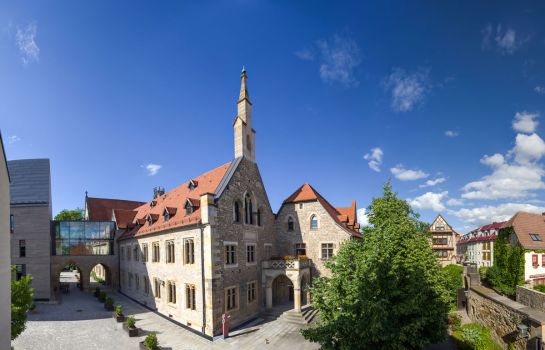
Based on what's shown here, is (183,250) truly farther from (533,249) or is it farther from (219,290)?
(533,249)

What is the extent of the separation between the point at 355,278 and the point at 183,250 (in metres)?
15.3

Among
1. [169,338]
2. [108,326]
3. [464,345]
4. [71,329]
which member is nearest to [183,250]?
[169,338]

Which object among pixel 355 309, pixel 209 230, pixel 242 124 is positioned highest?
pixel 242 124

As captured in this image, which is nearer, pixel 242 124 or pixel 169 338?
A: pixel 169 338

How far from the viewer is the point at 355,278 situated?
557 inches

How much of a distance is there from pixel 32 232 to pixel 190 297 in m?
24.7

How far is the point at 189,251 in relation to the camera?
24422 millimetres

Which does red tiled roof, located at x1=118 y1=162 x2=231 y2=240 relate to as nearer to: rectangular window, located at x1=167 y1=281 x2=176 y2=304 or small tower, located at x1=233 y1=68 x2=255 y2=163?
small tower, located at x1=233 y1=68 x2=255 y2=163

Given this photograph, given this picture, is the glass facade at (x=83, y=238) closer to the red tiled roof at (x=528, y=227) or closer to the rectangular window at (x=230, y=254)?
the rectangular window at (x=230, y=254)

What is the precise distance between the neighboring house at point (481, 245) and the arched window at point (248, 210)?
41046 mm

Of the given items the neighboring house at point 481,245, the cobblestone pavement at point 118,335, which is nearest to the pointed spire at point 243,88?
the cobblestone pavement at point 118,335

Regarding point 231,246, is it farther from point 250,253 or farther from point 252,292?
point 252,292

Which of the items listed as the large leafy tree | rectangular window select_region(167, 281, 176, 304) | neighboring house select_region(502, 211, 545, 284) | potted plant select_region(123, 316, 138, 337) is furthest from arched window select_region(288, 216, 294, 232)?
neighboring house select_region(502, 211, 545, 284)

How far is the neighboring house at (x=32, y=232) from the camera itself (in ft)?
116
